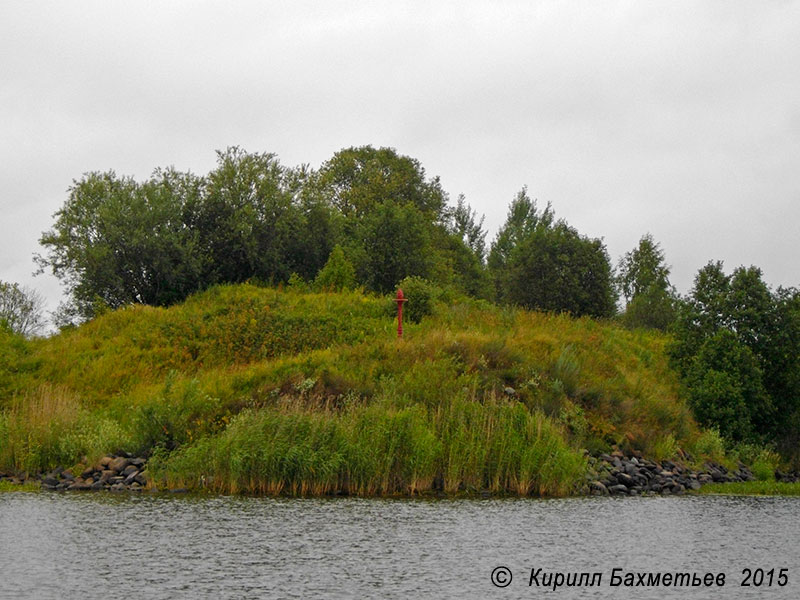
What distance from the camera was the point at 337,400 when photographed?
26359 mm

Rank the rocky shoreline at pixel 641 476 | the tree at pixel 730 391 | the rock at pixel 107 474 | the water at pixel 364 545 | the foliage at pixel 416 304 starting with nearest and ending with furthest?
the water at pixel 364 545, the rock at pixel 107 474, the rocky shoreline at pixel 641 476, the tree at pixel 730 391, the foliage at pixel 416 304

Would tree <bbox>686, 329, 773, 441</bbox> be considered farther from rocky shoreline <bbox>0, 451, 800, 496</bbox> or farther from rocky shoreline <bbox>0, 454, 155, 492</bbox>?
rocky shoreline <bbox>0, 454, 155, 492</bbox>

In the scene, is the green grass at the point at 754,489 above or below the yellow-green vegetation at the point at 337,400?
below

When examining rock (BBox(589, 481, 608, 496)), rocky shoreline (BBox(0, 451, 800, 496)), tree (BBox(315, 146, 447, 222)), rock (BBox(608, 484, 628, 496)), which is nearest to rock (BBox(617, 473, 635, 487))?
rocky shoreline (BBox(0, 451, 800, 496))

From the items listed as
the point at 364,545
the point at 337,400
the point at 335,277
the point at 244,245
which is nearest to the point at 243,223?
the point at 244,245

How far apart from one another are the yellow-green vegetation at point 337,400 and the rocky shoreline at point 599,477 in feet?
1.69

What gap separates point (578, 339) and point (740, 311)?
6.70m

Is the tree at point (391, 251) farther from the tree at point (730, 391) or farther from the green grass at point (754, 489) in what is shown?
the green grass at point (754, 489)

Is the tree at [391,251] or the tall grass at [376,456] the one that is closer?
the tall grass at [376,456]

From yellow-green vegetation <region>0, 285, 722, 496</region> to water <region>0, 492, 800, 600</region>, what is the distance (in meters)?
1.82

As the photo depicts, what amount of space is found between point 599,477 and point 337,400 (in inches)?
310

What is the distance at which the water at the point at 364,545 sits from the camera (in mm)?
11531

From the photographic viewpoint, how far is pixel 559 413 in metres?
27.1

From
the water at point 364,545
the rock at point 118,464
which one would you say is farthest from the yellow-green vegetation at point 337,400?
the water at point 364,545
